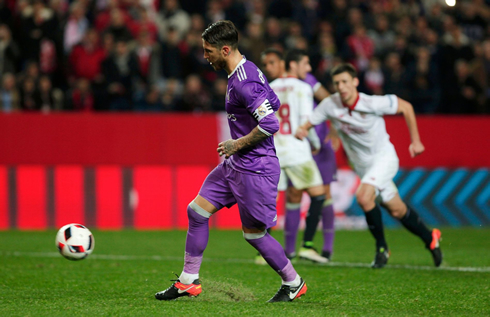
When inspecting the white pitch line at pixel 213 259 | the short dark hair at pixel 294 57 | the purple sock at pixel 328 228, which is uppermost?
the short dark hair at pixel 294 57

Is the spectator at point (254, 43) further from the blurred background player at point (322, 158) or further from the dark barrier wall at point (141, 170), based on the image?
the blurred background player at point (322, 158)

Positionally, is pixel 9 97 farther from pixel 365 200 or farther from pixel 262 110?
pixel 262 110

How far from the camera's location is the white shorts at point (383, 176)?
8.14m

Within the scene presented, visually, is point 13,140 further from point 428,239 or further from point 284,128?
point 428,239

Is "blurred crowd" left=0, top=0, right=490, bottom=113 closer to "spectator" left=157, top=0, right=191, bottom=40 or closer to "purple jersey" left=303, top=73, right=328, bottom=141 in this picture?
"spectator" left=157, top=0, right=191, bottom=40

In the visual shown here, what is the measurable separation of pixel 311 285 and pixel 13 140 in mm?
8900

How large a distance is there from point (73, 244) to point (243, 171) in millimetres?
1899

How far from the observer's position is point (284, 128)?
8898mm

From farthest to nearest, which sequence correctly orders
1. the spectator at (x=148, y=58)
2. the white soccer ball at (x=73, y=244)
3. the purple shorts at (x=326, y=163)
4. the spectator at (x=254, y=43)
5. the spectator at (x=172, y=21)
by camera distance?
the spectator at (x=172, y=21) → the spectator at (x=254, y=43) → the spectator at (x=148, y=58) → the purple shorts at (x=326, y=163) → the white soccer ball at (x=73, y=244)

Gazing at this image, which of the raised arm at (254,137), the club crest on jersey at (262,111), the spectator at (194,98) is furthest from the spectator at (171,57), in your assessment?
the club crest on jersey at (262,111)

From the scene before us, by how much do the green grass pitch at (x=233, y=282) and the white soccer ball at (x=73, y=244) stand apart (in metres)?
0.30

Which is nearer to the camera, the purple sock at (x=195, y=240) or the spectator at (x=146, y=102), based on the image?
the purple sock at (x=195, y=240)

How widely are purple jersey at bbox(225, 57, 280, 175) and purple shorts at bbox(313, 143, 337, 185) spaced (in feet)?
12.7

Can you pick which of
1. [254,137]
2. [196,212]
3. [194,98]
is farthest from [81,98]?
[254,137]
